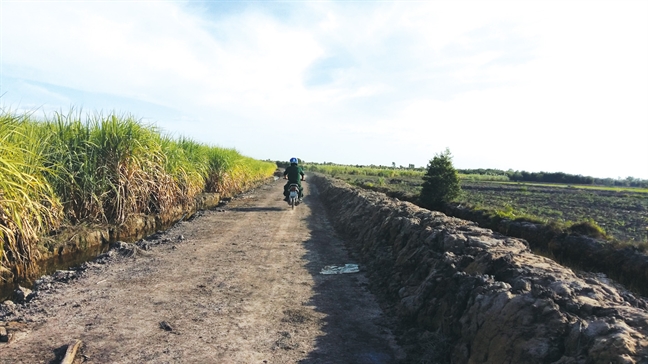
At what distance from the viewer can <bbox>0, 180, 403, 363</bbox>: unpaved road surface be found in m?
3.92

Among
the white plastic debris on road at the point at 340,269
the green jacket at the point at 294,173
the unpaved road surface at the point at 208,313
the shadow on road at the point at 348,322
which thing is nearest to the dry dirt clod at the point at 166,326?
the unpaved road surface at the point at 208,313

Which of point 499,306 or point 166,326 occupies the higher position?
point 499,306

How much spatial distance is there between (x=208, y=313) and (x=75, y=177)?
20.0 feet

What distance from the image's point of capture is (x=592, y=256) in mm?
7914

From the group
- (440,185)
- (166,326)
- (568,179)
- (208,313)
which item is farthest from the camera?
(568,179)

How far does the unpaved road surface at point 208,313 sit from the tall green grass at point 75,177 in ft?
4.23

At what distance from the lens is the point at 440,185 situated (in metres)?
16.3

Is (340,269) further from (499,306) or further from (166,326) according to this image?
(499,306)

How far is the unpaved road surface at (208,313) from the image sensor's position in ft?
12.9

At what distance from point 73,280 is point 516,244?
653 centimetres

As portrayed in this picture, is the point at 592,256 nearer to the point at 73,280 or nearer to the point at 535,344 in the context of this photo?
the point at 535,344

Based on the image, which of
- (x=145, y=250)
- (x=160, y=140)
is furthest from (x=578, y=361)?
(x=160, y=140)

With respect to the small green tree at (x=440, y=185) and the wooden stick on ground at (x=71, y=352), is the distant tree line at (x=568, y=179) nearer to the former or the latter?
the small green tree at (x=440, y=185)

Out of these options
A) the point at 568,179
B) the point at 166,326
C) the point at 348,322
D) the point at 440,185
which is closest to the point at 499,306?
the point at 348,322
